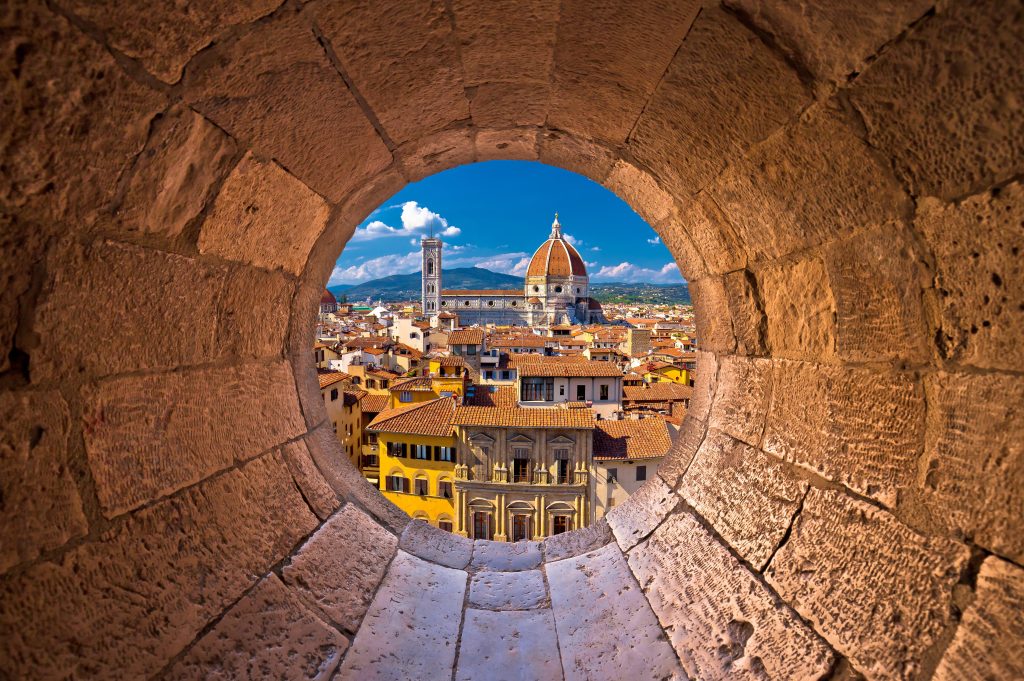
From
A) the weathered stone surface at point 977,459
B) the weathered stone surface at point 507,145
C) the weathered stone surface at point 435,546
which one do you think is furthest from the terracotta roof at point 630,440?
the weathered stone surface at point 977,459

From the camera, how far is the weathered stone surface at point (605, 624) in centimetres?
167

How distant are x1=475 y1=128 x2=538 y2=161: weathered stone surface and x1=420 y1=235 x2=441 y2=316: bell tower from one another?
91.8 metres

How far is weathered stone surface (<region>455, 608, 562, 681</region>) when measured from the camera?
171 centimetres

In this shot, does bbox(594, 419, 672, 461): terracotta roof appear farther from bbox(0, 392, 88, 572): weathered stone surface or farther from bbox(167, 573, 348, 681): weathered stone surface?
bbox(0, 392, 88, 572): weathered stone surface

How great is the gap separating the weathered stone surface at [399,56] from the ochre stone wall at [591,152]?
0.04ft

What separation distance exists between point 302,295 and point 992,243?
223 cm

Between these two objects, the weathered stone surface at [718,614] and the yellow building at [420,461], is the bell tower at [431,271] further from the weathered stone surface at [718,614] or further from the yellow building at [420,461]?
the weathered stone surface at [718,614]

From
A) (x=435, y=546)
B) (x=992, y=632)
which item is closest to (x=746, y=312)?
(x=992, y=632)

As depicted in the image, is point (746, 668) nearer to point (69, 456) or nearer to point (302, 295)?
point (69, 456)

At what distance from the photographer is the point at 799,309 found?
65.8 inches

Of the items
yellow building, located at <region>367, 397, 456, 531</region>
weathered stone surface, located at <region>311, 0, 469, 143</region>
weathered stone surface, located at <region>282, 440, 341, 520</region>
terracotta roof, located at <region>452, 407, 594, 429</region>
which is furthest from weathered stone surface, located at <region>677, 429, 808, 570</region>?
yellow building, located at <region>367, 397, 456, 531</region>

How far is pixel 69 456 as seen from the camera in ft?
3.61

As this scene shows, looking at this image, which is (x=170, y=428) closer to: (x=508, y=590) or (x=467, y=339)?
(x=508, y=590)

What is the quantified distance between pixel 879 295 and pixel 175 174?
1819 millimetres
